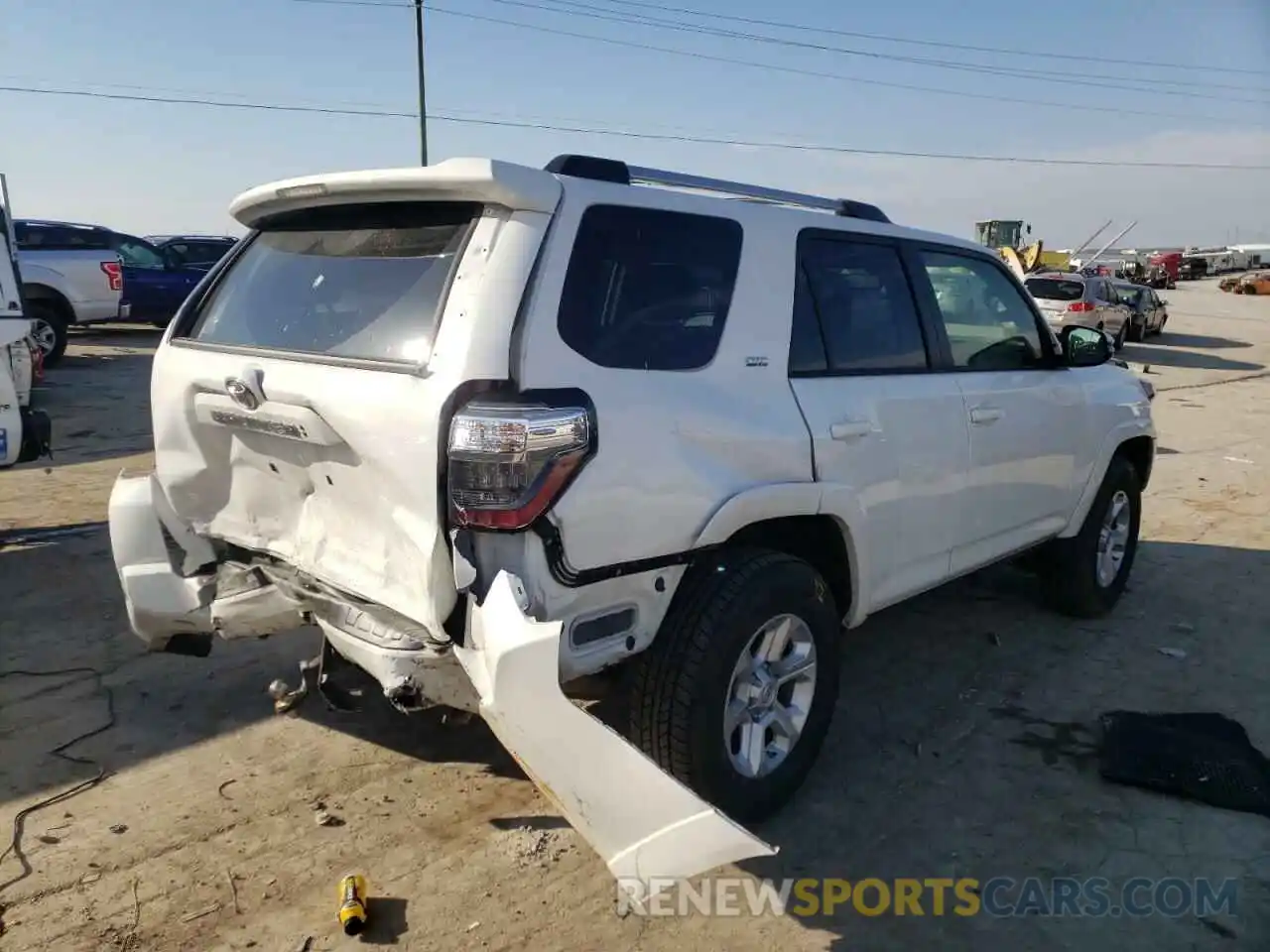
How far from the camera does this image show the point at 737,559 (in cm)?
303

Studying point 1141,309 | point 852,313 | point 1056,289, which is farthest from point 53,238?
point 1141,309

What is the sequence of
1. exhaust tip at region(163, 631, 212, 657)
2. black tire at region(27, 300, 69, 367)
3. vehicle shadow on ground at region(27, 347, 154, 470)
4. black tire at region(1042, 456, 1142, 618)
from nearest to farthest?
1. exhaust tip at region(163, 631, 212, 657)
2. black tire at region(1042, 456, 1142, 618)
3. vehicle shadow on ground at region(27, 347, 154, 470)
4. black tire at region(27, 300, 69, 367)

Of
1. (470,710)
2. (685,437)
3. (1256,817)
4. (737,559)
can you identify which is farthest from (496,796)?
(1256,817)

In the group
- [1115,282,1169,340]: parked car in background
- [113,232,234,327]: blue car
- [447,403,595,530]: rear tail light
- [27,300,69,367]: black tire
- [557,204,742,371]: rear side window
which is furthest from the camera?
[1115,282,1169,340]: parked car in background

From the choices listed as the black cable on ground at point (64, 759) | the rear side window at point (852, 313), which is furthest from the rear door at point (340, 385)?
the rear side window at point (852, 313)

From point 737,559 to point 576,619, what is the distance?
638 millimetres

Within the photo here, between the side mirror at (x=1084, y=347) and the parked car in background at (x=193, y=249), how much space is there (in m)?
17.0

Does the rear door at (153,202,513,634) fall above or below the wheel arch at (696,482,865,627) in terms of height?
above

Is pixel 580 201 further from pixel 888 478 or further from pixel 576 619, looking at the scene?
pixel 888 478

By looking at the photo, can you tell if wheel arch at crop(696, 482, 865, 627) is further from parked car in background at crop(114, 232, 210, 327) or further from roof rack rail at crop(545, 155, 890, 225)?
parked car in background at crop(114, 232, 210, 327)

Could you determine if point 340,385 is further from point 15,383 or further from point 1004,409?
point 15,383

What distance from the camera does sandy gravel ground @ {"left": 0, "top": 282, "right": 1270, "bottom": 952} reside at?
279 centimetres

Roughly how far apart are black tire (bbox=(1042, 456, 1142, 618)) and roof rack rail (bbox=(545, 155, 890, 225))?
2161mm

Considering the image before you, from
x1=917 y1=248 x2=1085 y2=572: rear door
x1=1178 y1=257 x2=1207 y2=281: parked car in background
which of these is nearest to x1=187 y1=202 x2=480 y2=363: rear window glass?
x1=917 y1=248 x2=1085 y2=572: rear door
